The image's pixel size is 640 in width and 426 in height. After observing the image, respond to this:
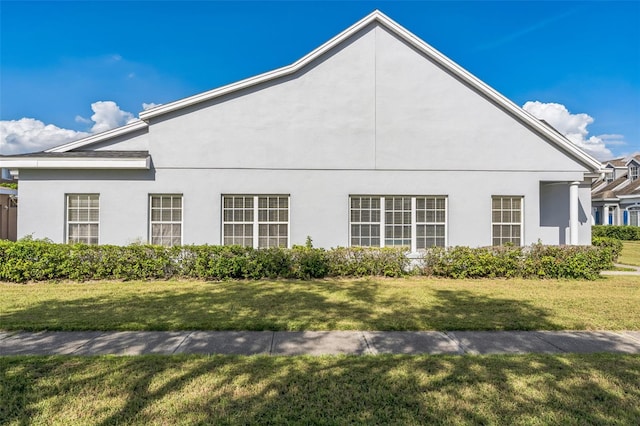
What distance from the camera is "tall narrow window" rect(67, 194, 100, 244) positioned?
37.9 ft

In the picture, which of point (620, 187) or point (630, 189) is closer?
point (630, 189)

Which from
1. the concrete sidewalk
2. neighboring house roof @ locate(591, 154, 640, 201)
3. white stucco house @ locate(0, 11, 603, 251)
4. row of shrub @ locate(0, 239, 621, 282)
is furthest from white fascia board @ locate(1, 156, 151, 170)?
neighboring house roof @ locate(591, 154, 640, 201)

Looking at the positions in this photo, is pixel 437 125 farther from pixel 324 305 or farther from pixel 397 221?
A: pixel 324 305

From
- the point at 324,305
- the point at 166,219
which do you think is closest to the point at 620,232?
the point at 324,305

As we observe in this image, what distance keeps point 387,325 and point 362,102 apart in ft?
27.1

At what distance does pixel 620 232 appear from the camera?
28828 millimetres

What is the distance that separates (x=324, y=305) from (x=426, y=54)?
373 inches

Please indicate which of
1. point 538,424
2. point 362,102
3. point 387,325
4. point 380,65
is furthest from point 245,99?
point 538,424

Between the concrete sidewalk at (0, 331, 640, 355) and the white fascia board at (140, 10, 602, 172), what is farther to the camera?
the white fascia board at (140, 10, 602, 172)

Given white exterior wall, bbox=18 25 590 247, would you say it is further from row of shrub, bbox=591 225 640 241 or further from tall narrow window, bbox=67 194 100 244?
row of shrub, bbox=591 225 640 241

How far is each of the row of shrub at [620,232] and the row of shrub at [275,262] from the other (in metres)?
22.9

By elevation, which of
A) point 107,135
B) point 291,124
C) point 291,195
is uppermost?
point 291,124

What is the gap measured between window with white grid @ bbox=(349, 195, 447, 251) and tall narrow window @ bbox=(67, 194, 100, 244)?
845 cm

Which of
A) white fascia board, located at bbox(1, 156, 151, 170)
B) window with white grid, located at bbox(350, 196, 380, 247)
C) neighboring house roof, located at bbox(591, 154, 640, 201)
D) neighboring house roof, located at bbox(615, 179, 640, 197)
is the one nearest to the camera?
white fascia board, located at bbox(1, 156, 151, 170)
